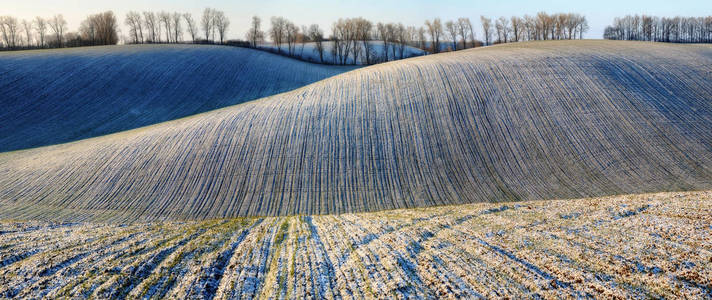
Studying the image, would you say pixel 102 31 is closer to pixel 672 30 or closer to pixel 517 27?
pixel 517 27

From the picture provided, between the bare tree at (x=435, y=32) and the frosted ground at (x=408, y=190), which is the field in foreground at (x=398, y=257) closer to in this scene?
the frosted ground at (x=408, y=190)

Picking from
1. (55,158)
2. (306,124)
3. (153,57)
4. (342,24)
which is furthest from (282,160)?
(342,24)

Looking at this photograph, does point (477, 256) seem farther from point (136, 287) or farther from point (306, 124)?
point (306, 124)

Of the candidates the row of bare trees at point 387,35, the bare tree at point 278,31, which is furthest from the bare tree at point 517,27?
the bare tree at point 278,31

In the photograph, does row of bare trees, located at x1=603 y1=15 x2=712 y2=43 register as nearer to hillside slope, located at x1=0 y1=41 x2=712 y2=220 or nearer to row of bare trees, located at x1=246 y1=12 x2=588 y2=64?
row of bare trees, located at x1=246 y1=12 x2=588 y2=64

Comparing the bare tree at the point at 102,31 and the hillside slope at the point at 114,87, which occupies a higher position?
the bare tree at the point at 102,31

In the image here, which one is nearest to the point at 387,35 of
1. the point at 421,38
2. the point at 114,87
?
the point at 421,38

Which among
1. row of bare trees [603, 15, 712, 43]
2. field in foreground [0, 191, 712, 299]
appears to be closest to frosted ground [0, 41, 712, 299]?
field in foreground [0, 191, 712, 299]
